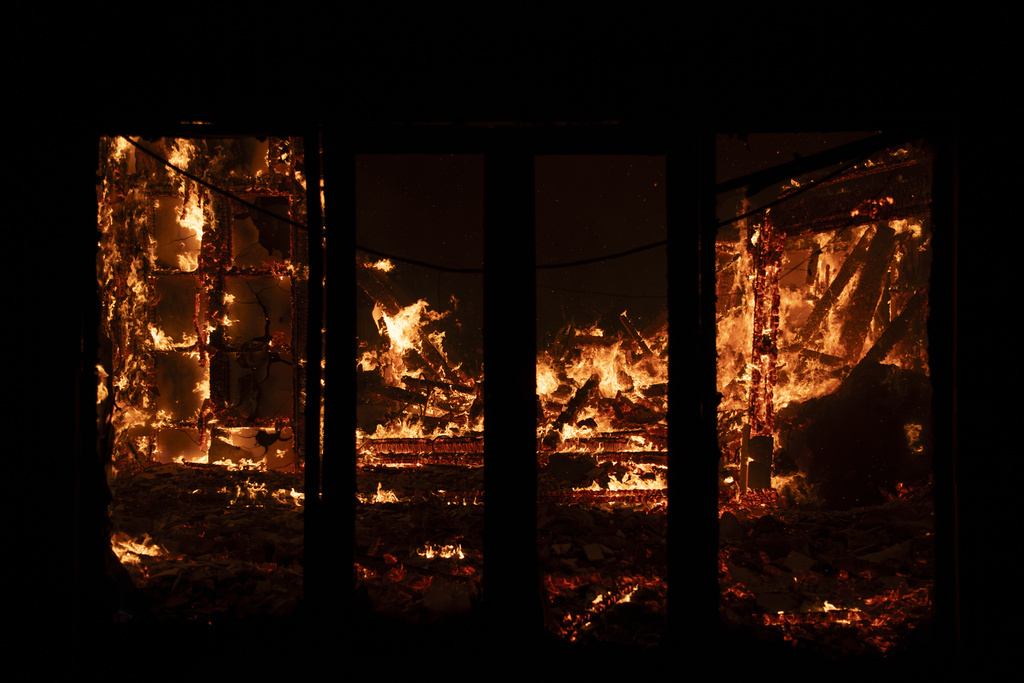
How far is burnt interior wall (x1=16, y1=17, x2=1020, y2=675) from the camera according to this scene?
208 centimetres

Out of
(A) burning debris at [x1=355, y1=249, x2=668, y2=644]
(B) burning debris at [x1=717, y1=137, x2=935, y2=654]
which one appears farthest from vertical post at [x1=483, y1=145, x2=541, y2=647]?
(B) burning debris at [x1=717, y1=137, x2=935, y2=654]

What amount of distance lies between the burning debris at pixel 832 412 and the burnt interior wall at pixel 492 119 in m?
1.48

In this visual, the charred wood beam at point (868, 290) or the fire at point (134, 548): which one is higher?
the charred wood beam at point (868, 290)

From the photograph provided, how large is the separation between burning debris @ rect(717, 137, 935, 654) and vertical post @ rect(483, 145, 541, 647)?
1640 mm

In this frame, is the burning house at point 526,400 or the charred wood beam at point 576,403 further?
the charred wood beam at point 576,403

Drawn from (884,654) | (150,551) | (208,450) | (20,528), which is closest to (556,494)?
(884,654)

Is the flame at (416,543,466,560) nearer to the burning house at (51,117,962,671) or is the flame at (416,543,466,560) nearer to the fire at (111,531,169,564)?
the burning house at (51,117,962,671)

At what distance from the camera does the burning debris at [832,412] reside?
3.52 meters

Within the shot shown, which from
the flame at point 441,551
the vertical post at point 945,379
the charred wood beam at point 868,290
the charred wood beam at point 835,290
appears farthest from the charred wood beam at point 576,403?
the vertical post at point 945,379

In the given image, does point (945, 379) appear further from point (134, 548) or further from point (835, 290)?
point (134, 548)

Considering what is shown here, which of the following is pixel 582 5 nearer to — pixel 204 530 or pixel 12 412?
pixel 12 412

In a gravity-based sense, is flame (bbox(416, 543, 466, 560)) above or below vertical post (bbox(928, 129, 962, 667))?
below

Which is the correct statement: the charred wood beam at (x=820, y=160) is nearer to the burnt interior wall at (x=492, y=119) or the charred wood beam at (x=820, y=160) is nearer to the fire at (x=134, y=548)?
the burnt interior wall at (x=492, y=119)

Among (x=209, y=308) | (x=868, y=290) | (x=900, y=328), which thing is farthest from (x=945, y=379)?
(x=209, y=308)
